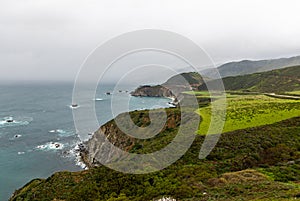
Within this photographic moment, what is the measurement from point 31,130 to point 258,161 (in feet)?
235

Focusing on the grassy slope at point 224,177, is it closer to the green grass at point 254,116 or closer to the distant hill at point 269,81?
the green grass at point 254,116

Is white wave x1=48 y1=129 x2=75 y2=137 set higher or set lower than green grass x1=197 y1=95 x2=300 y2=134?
lower

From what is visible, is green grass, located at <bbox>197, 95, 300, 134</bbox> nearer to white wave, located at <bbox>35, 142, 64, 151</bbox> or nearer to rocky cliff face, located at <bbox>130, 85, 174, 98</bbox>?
white wave, located at <bbox>35, 142, 64, 151</bbox>

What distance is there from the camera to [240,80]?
160 meters

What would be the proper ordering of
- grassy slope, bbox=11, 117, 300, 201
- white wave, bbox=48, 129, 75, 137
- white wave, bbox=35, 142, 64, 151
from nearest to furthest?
grassy slope, bbox=11, 117, 300, 201 → white wave, bbox=35, 142, 64, 151 → white wave, bbox=48, 129, 75, 137

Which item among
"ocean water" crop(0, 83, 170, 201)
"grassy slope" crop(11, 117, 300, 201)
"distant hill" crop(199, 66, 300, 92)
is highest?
"distant hill" crop(199, 66, 300, 92)

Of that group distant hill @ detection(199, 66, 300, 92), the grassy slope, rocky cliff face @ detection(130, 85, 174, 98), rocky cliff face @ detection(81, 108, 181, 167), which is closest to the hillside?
the grassy slope

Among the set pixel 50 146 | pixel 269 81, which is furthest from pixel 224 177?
pixel 269 81

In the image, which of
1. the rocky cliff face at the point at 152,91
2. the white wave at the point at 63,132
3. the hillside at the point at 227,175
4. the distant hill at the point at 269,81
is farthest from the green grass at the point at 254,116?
the rocky cliff face at the point at 152,91

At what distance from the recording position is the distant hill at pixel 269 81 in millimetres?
117375

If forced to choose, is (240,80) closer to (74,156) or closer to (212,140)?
(74,156)

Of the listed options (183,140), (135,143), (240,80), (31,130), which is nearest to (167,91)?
(240,80)

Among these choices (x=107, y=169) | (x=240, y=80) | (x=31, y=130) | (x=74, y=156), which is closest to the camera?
(x=107, y=169)

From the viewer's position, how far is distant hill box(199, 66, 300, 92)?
11738 cm
